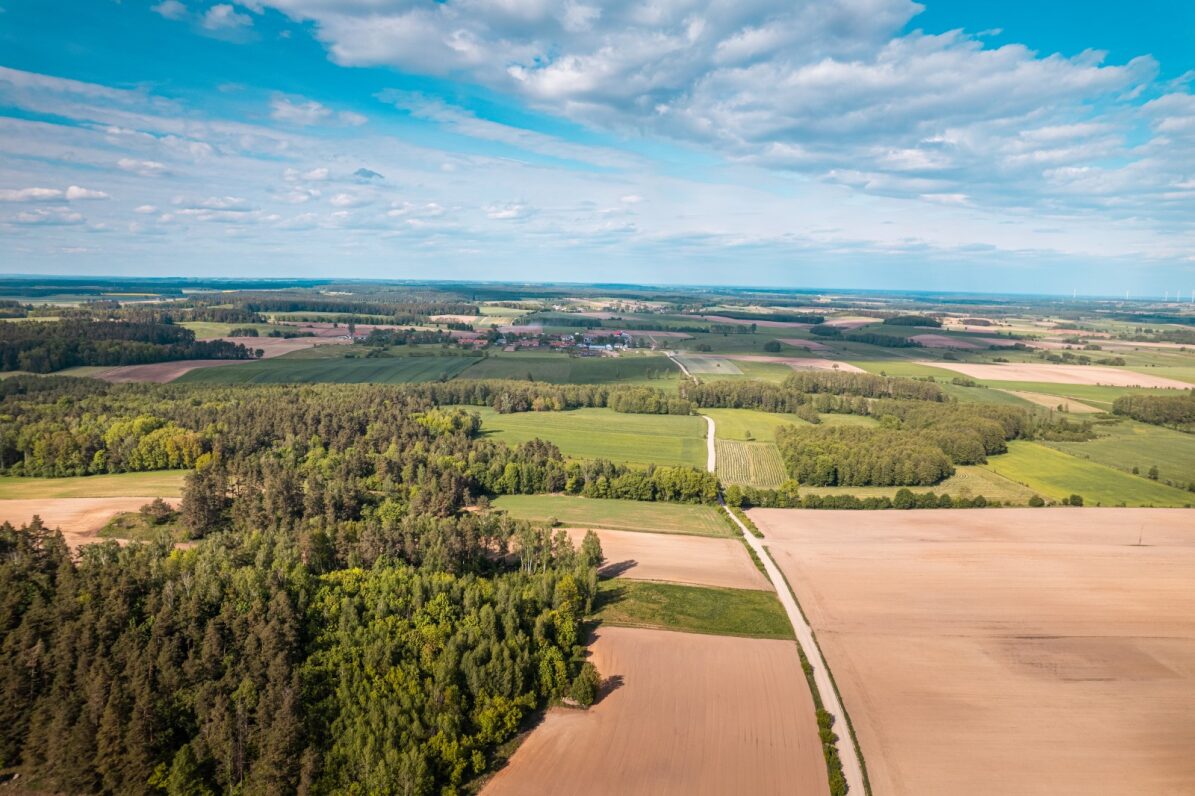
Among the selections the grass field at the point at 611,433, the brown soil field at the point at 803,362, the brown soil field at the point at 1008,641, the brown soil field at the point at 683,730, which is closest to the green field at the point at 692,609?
the brown soil field at the point at 683,730

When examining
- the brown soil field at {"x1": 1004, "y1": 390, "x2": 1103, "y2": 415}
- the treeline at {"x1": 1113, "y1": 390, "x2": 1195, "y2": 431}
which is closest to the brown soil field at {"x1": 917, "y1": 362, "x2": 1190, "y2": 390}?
the brown soil field at {"x1": 1004, "y1": 390, "x2": 1103, "y2": 415}

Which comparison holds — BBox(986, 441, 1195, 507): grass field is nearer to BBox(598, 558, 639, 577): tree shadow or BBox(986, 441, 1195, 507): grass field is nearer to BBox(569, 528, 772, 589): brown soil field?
BBox(569, 528, 772, 589): brown soil field

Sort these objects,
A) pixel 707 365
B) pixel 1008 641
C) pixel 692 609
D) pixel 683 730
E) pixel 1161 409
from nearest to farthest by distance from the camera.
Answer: pixel 683 730 < pixel 1008 641 < pixel 692 609 < pixel 1161 409 < pixel 707 365

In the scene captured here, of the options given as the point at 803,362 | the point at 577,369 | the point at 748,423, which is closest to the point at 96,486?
the point at 748,423

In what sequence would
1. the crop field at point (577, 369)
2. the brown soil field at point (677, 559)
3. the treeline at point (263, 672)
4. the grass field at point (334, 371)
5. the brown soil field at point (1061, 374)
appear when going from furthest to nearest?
1. the brown soil field at point (1061, 374)
2. the crop field at point (577, 369)
3. the grass field at point (334, 371)
4. the brown soil field at point (677, 559)
5. the treeline at point (263, 672)

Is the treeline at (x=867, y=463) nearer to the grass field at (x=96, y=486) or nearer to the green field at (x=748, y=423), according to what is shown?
the green field at (x=748, y=423)

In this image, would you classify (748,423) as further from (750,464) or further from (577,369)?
(577,369)

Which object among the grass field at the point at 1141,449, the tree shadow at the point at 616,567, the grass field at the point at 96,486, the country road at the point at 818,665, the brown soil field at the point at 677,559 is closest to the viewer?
the country road at the point at 818,665
